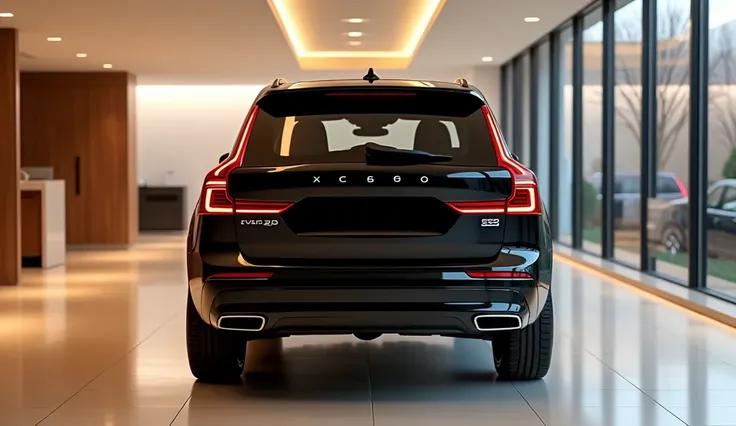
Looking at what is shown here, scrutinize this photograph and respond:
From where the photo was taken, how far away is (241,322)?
419 cm

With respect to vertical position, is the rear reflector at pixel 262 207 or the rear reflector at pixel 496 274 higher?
the rear reflector at pixel 262 207

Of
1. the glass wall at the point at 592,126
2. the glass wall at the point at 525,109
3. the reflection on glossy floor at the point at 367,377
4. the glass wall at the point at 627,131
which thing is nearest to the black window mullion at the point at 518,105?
the glass wall at the point at 525,109

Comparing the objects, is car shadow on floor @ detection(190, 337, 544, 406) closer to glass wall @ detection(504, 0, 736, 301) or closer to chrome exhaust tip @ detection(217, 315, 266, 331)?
chrome exhaust tip @ detection(217, 315, 266, 331)

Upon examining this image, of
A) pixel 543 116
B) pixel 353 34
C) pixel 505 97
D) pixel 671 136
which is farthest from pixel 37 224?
pixel 505 97

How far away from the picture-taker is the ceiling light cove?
10.7 metres

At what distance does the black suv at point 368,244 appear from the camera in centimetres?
412

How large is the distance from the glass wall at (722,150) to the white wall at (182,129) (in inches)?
509

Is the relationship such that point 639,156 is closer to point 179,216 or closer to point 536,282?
point 536,282

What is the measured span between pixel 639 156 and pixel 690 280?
186 cm

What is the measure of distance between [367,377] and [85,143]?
11.6 meters

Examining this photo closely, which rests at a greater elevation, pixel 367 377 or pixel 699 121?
pixel 699 121

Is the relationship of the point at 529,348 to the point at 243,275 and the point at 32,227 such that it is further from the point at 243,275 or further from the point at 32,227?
the point at 32,227

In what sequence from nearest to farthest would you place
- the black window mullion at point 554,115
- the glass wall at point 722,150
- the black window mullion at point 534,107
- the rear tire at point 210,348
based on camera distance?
the rear tire at point 210,348 → the glass wall at point 722,150 → the black window mullion at point 554,115 → the black window mullion at point 534,107

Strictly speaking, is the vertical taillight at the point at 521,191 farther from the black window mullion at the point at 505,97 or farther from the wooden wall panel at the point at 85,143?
the black window mullion at the point at 505,97
